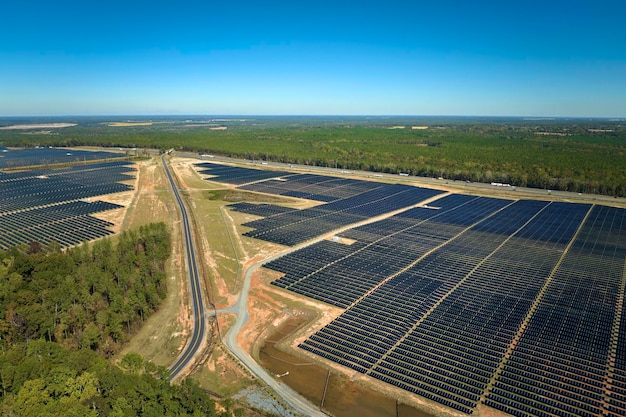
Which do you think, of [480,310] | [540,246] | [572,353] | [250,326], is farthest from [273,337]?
[540,246]

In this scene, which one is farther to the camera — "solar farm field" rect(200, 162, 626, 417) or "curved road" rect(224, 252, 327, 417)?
"solar farm field" rect(200, 162, 626, 417)

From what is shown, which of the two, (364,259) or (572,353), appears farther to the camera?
(364,259)

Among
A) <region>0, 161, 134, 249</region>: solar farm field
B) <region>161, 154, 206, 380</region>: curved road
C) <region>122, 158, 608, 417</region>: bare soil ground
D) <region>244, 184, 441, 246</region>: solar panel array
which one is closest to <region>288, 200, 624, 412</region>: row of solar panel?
<region>122, 158, 608, 417</region>: bare soil ground

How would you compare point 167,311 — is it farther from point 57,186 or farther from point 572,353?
point 57,186

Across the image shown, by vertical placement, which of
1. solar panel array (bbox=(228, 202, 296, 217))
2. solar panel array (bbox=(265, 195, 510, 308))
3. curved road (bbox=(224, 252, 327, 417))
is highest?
solar panel array (bbox=(228, 202, 296, 217))

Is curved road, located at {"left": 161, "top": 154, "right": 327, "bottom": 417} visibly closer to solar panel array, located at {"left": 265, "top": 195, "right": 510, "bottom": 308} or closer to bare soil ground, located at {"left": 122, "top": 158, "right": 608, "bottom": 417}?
bare soil ground, located at {"left": 122, "top": 158, "right": 608, "bottom": 417}

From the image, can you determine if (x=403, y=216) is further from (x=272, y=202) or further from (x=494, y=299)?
(x=494, y=299)
